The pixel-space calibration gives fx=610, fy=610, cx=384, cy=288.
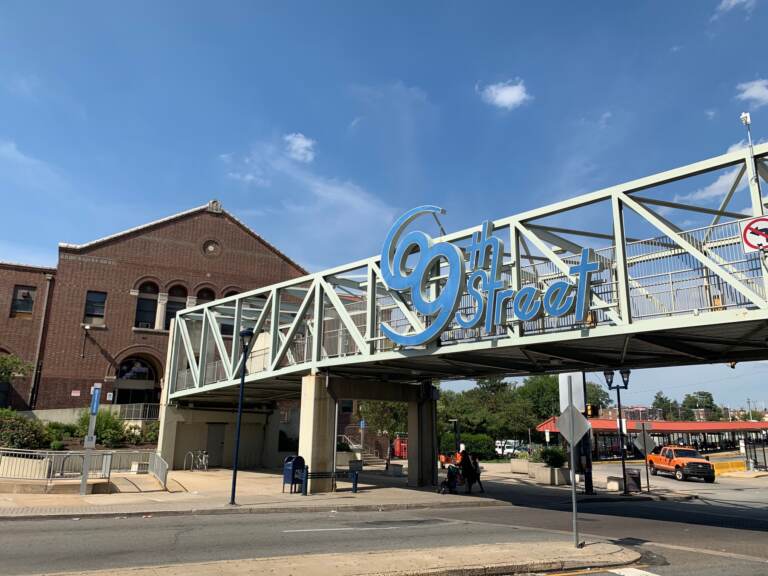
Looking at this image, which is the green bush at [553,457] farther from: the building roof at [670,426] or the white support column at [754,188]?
the white support column at [754,188]

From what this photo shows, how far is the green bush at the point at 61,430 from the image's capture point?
34138 mm

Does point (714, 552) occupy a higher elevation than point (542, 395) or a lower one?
lower

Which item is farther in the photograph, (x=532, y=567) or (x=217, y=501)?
(x=217, y=501)

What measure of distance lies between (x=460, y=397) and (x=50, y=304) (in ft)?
162

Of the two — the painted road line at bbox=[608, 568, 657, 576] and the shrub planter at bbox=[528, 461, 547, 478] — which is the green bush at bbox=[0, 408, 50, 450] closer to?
the shrub planter at bbox=[528, 461, 547, 478]

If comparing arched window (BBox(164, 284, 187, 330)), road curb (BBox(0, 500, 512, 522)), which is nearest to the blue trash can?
road curb (BBox(0, 500, 512, 522))

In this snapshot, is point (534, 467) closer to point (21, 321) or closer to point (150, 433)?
point (150, 433)

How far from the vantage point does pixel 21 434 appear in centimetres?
2755

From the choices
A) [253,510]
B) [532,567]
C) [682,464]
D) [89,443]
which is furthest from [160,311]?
[532,567]

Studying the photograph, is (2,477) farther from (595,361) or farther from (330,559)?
(595,361)

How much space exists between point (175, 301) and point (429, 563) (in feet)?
143

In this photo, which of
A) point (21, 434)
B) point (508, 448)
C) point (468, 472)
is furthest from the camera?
point (508, 448)

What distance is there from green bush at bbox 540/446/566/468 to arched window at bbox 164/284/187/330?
3058 cm

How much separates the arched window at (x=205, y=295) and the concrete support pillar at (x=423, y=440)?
90.3 ft
